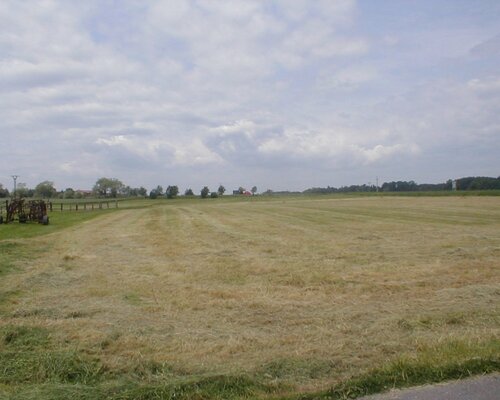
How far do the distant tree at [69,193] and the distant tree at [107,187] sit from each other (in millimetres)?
6205

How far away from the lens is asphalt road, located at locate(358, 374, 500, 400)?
3770 millimetres

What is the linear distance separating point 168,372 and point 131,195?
426 feet

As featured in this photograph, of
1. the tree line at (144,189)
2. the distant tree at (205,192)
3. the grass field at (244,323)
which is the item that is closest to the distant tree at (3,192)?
the tree line at (144,189)

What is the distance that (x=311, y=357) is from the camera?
16.5 feet

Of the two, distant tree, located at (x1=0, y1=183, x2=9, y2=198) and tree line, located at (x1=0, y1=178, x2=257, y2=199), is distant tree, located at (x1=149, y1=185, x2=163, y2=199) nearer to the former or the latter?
tree line, located at (x1=0, y1=178, x2=257, y2=199)

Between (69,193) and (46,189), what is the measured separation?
8873mm

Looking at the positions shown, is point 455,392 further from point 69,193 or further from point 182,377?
point 69,193

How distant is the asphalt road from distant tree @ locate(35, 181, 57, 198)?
11833 cm

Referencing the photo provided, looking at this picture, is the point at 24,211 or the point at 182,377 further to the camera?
the point at 24,211

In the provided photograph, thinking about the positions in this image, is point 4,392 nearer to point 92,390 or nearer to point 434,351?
point 92,390

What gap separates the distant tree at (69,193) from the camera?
116994 millimetres

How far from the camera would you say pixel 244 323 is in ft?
22.2

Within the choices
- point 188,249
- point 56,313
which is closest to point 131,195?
point 188,249

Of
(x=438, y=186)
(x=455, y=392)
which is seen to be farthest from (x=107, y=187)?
(x=455, y=392)
